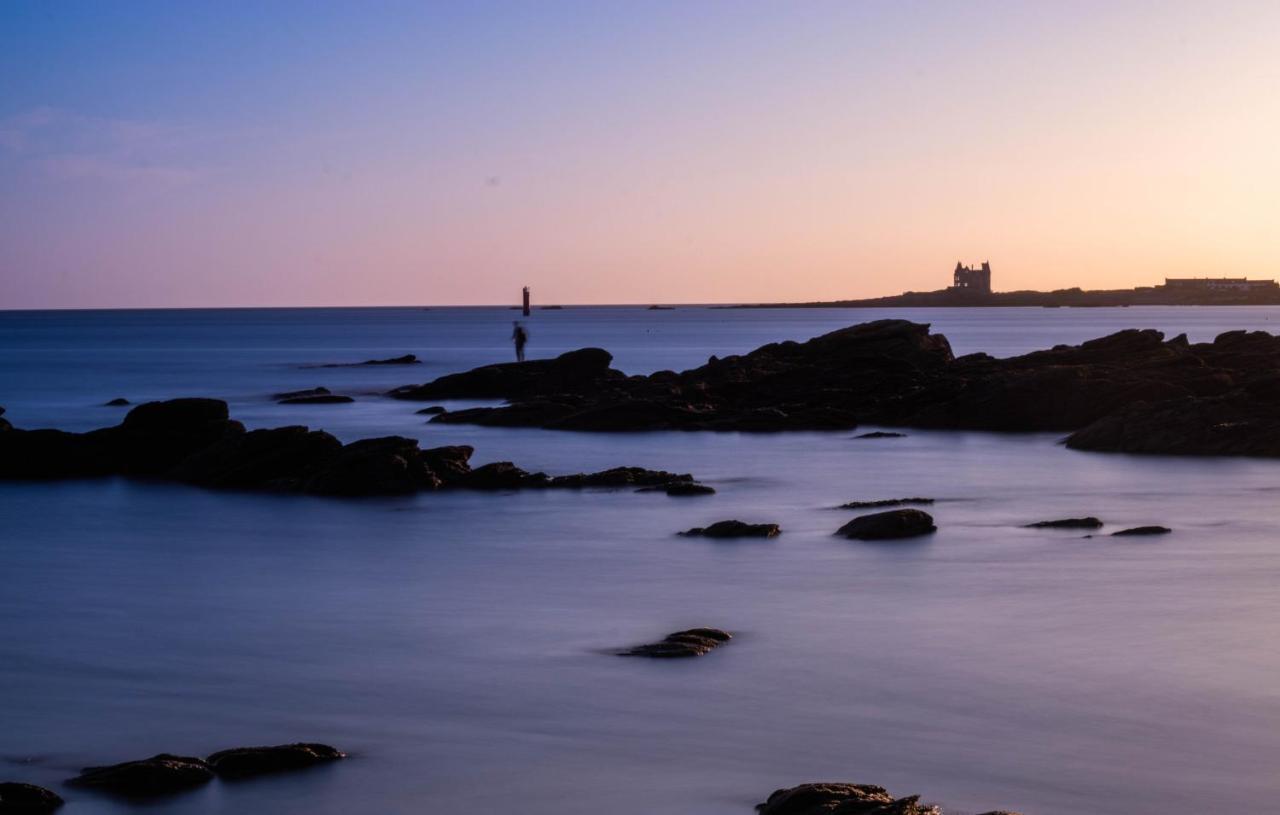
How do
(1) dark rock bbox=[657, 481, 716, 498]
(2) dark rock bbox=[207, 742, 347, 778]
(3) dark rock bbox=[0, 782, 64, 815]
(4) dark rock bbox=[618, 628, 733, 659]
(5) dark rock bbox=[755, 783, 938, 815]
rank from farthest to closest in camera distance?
(1) dark rock bbox=[657, 481, 716, 498] → (4) dark rock bbox=[618, 628, 733, 659] → (2) dark rock bbox=[207, 742, 347, 778] → (3) dark rock bbox=[0, 782, 64, 815] → (5) dark rock bbox=[755, 783, 938, 815]

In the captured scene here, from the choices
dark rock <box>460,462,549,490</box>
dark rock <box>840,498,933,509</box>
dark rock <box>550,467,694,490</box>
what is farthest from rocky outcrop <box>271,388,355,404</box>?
dark rock <box>840,498,933,509</box>

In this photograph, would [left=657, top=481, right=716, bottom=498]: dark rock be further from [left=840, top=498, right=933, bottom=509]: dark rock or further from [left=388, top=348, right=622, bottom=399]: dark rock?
[left=388, top=348, right=622, bottom=399]: dark rock

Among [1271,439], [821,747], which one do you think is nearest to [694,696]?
[821,747]

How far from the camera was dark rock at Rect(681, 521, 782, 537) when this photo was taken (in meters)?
22.1

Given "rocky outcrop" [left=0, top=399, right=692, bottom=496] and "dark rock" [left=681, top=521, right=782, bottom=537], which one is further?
"rocky outcrop" [left=0, top=399, right=692, bottom=496]

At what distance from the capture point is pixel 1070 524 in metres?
22.8

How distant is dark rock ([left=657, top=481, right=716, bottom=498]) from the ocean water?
1.32 feet

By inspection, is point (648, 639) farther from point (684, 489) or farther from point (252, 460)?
point (252, 460)

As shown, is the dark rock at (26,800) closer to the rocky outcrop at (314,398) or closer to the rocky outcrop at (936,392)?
the rocky outcrop at (936,392)

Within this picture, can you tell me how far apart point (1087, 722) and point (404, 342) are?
129071 mm

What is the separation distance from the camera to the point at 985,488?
28344 mm

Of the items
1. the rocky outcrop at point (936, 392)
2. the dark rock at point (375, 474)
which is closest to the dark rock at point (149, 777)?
the dark rock at point (375, 474)

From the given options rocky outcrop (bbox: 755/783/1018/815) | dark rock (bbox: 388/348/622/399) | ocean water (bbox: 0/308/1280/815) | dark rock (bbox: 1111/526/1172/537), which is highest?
dark rock (bbox: 388/348/622/399)

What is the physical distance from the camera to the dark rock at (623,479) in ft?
93.9
